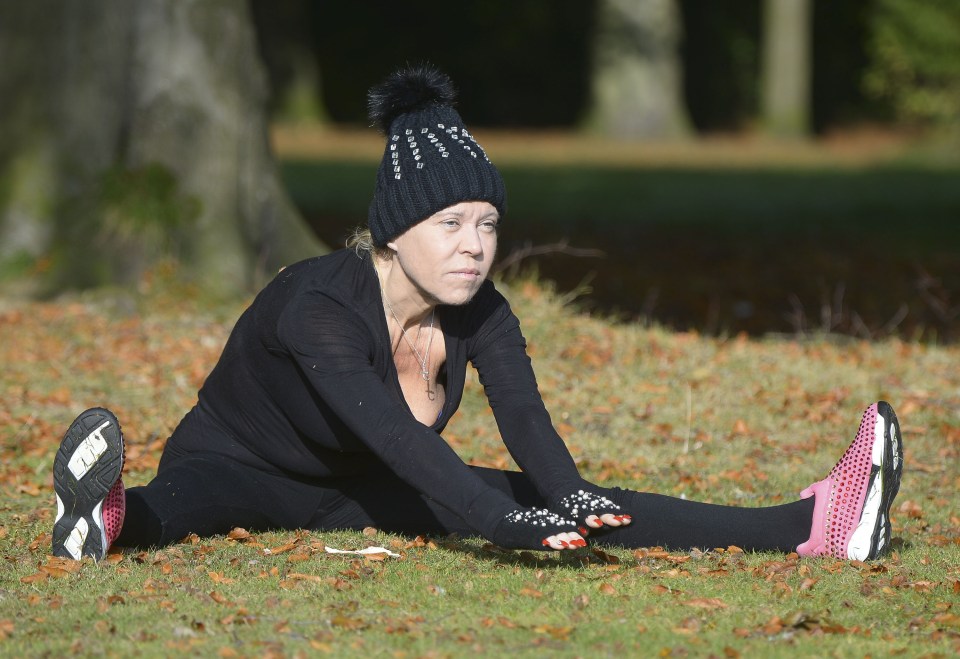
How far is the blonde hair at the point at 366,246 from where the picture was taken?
4.77m

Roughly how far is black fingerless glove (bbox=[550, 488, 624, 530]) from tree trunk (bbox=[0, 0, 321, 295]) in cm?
545

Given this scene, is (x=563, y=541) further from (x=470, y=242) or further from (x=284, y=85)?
(x=284, y=85)

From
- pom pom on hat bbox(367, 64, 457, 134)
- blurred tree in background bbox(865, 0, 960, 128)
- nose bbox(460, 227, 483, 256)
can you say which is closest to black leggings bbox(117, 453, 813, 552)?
nose bbox(460, 227, 483, 256)

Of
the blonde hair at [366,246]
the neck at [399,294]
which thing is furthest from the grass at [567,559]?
the blonde hair at [366,246]

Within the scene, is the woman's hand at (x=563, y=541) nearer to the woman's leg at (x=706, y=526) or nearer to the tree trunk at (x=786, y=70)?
the woman's leg at (x=706, y=526)

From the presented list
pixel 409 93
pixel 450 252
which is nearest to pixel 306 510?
pixel 450 252

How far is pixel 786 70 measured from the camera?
29750mm

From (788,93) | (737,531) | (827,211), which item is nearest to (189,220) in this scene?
(737,531)

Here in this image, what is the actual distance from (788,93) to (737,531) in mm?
26444

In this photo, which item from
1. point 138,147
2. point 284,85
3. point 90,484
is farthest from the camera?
point 284,85

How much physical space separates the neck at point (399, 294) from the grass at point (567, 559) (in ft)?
2.75

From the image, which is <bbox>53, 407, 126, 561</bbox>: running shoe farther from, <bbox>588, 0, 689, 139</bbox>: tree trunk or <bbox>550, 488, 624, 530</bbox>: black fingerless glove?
<bbox>588, 0, 689, 139</bbox>: tree trunk

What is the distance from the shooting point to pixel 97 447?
4.57 meters

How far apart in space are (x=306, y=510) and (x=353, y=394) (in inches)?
33.4
